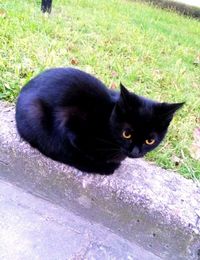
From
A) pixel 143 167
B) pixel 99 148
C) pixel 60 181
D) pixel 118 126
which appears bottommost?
pixel 60 181

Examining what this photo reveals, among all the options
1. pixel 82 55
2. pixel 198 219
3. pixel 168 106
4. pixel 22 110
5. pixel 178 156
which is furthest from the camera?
pixel 82 55

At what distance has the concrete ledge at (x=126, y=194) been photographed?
64.0 inches

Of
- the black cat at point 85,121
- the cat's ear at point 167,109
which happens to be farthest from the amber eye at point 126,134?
the cat's ear at point 167,109

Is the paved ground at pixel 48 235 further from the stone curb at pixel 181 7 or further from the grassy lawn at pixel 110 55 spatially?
the stone curb at pixel 181 7

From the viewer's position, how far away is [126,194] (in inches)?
65.3

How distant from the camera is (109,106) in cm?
164

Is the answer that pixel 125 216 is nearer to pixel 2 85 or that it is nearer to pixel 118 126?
pixel 118 126

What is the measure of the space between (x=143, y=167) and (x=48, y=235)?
1.74 ft

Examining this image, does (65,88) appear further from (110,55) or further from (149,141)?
(110,55)

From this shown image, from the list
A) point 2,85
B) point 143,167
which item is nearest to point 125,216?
point 143,167

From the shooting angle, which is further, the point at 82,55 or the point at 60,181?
the point at 82,55

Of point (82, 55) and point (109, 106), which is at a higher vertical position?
point (109, 106)

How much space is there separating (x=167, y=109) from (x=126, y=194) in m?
0.42

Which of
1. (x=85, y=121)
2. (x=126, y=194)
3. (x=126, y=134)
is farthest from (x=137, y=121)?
(x=126, y=194)
